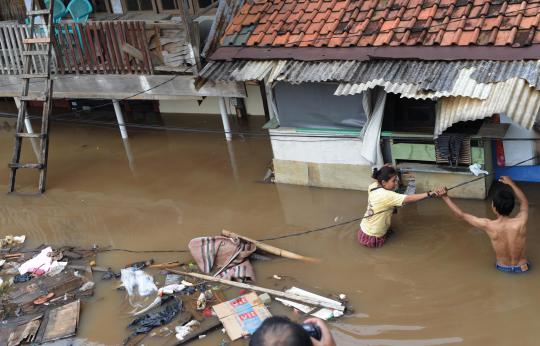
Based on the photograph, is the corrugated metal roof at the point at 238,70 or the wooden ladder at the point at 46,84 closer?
the corrugated metal roof at the point at 238,70

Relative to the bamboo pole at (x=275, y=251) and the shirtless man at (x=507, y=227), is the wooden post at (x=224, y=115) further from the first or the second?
the shirtless man at (x=507, y=227)

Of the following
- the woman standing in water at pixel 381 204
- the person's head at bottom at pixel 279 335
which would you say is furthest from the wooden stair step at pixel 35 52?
the person's head at bottom at pixel 279 335

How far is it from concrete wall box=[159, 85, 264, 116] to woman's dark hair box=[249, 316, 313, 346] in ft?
35.1

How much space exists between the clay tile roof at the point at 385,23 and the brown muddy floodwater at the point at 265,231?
8.84 feet

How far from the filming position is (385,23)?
8.85 metres

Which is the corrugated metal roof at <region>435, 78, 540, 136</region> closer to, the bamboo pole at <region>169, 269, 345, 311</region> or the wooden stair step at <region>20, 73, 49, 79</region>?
the bamboo pole at <region>169, 269, 345, 311</region>

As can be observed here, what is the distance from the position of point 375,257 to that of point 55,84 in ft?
27.2

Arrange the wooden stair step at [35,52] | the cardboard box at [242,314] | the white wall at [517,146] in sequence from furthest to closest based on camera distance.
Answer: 1. the wooden stair step at [35,52]
2. the white wall at [517,146]
3. the cardboard box at [242,314]

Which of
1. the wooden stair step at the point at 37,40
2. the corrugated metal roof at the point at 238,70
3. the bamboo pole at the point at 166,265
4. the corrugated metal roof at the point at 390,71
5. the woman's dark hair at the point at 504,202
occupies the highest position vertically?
the wooden stair step at the point at 37,40

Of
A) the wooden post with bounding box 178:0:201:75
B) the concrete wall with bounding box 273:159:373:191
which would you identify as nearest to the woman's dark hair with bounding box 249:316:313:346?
the concrete wall with bounding box 273:159:373:191

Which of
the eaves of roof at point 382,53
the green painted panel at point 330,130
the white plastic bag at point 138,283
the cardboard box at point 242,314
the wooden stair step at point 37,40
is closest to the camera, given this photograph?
the cardboard box at point 242,314

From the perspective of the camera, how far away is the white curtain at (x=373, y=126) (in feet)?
29.7

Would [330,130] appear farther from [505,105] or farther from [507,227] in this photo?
[507,227]

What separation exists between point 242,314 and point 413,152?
12.9 ft
